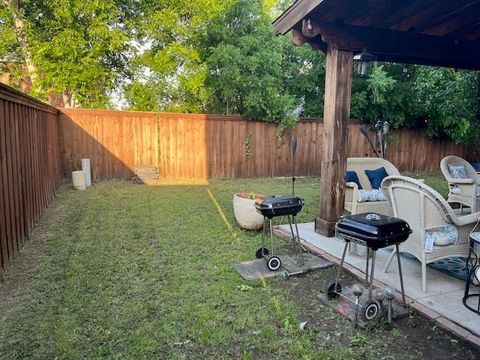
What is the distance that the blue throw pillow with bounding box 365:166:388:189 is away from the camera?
4734 millimetres

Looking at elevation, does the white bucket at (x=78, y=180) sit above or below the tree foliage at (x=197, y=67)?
below

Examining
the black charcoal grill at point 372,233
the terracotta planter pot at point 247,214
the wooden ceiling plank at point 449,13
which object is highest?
the wooden ceiling plank at point 449,13

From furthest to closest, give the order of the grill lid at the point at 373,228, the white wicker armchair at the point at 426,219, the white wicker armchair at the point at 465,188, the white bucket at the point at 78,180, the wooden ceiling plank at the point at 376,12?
the white bucket at the point at 78,180 < the white wicker armchair at the point at 465,188 < the wooden ceiling plank at the point at 376,12 < the white wicker armchair at the point at 426,219 < the grill lid at the point at 373,228

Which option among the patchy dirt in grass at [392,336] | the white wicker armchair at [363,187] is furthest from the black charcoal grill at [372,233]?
the white wicker armchair at [363,187]

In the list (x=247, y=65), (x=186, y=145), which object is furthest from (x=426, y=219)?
(x=247, y=65)

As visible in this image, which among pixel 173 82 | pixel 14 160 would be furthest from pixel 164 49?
pixel 14 160

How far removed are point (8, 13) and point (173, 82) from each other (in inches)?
176

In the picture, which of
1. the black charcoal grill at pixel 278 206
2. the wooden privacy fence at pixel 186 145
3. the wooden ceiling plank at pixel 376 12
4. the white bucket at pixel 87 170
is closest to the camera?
the black charcoal grill at pixel 278 206

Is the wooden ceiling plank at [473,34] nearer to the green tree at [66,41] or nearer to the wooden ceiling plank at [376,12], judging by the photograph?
the wooden ceiling plank at [376,12]

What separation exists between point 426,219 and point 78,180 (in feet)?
21.2

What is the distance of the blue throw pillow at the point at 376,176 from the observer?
473cm

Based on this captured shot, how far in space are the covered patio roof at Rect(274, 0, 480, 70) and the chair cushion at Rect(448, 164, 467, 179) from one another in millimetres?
1792

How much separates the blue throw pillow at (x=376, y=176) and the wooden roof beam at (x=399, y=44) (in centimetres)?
144

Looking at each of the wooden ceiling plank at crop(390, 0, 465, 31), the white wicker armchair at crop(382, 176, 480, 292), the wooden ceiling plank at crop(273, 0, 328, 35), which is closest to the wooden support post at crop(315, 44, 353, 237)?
the wooden ceiling plank at crop(273, 0, 328, 35)
